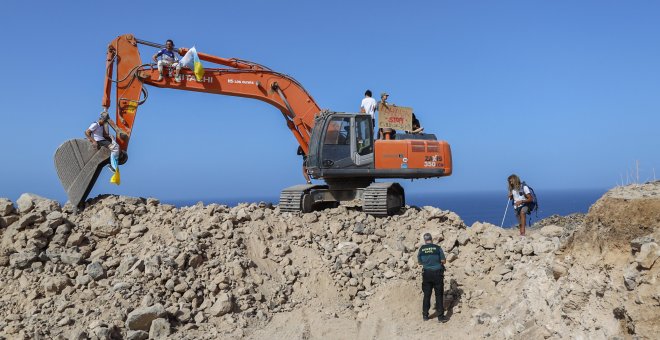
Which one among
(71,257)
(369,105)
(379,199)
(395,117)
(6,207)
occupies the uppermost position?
(369,105)

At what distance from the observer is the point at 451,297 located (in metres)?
9.19

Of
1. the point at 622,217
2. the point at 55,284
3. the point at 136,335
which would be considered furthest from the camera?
the point at 55,284

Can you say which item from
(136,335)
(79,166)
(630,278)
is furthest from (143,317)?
(630,278)

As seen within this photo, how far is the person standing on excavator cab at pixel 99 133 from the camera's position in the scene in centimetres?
1119

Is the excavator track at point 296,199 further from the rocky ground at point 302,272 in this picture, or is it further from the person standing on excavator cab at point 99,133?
the person standing on excavator cab at point 99,133

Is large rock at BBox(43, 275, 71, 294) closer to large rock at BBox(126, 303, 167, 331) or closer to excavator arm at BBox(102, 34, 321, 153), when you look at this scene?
large rock at BBox(126, 303, 167, 331)

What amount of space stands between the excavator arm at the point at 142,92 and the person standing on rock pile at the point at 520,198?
4.21 m

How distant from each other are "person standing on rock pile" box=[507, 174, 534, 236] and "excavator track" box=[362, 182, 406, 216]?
231 cm

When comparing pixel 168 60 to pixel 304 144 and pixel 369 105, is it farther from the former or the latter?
pixel 369 105

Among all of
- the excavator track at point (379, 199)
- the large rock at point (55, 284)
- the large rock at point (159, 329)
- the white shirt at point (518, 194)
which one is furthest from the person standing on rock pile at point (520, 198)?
the large rock at point (55, 284)

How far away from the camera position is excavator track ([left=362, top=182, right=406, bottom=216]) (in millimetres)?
11188

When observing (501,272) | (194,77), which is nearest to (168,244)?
(194,77)

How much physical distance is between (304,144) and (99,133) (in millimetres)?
4043

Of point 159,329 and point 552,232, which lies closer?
point 159,329
